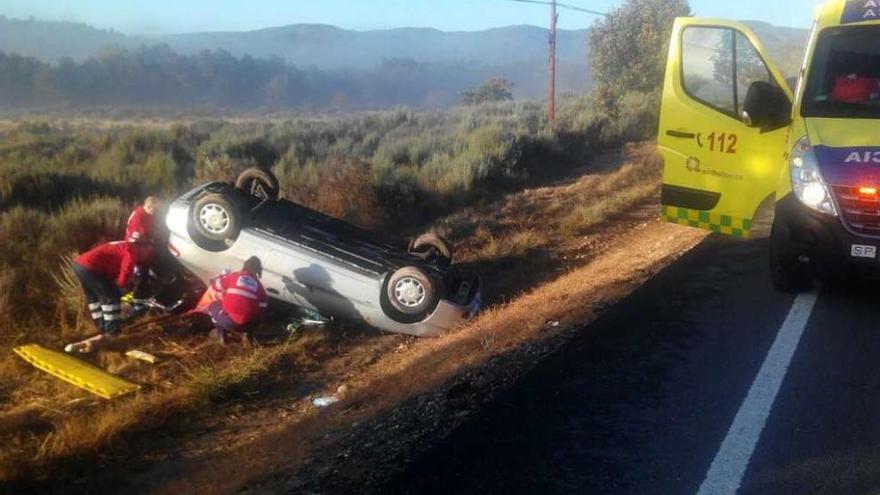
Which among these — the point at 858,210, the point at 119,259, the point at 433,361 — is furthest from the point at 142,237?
the point at 858,210

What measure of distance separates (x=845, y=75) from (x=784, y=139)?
75 centimetres

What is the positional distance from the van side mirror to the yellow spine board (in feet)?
17.8

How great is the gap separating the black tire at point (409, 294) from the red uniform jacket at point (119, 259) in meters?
2.34

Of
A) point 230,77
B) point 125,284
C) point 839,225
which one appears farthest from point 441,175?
point 230,77

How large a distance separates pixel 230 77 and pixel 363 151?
61.1 metres

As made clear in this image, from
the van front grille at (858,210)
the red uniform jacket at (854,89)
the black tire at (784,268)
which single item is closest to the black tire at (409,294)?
the black tire at (784,268)

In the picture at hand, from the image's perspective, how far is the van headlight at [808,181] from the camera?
6.27m

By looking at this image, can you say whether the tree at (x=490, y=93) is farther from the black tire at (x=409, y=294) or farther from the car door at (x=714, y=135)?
the black tire at (x=409, y=294)

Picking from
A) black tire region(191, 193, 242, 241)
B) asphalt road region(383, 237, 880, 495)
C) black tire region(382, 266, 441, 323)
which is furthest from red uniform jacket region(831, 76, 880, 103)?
black tire region(191, 193, 242, 241)

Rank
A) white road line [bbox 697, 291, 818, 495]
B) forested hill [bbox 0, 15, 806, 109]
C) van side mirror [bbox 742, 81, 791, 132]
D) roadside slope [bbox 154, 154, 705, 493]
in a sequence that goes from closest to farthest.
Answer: white road line [bbox 697, 291, 818, 495], roadside slope [bbox 154, 154, 705, 493], van side mirror [bbox 742, 81, 791, 132], forested hill [bbox 0, 15, 806, 109]

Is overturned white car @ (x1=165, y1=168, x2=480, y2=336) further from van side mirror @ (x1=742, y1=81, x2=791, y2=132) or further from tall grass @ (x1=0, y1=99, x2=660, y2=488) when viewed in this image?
van side mirror @ (x1=742, y1=81, x2=791, y2=132)

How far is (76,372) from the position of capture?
6.74 meters

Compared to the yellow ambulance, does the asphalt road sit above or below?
below

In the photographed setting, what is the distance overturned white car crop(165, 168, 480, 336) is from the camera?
25.0 feet
